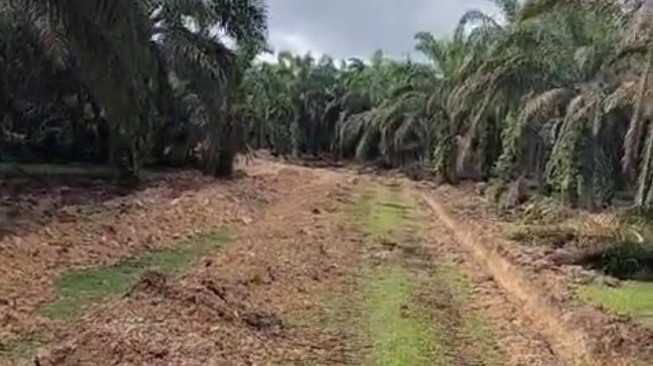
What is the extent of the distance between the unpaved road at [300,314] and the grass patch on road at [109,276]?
5.1 inches

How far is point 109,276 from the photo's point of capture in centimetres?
1350

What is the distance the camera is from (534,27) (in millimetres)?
27516

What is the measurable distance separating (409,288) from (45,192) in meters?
11.9

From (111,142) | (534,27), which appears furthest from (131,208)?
(534,27)

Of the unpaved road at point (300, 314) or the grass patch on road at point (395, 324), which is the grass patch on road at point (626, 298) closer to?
the unpaved road at point (300, 314)

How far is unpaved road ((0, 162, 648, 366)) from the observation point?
Result: 9.11m

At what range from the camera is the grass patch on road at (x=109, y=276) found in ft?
36.7

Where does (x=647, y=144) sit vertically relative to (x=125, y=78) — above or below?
below

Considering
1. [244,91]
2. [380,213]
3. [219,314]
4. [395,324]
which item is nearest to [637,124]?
[395,324]

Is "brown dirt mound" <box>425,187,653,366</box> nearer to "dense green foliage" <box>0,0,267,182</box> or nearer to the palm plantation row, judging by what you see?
the palm plantation row

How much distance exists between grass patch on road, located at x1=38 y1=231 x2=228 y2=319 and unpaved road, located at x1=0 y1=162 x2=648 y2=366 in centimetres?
13

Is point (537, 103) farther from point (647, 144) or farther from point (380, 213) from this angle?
point (647, 144)

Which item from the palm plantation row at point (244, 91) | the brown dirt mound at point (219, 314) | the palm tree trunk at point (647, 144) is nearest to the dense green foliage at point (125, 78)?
the palm plantation row at point (244, 91)

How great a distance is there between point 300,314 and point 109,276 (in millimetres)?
2970
